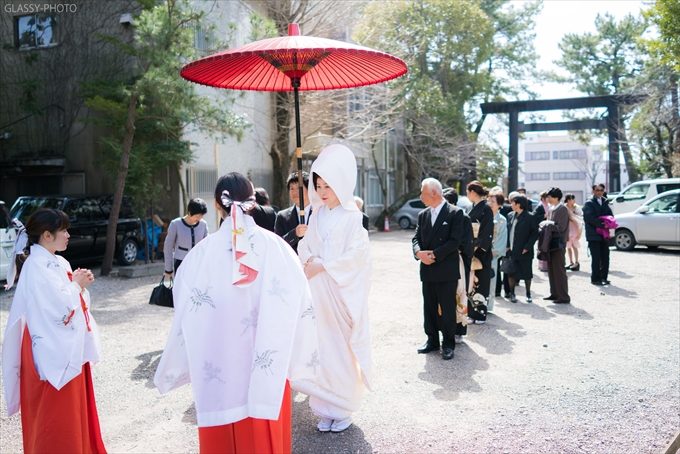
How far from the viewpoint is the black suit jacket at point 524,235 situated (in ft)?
29.0

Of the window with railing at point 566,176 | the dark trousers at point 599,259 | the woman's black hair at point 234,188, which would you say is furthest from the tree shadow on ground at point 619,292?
the window with railing at point 566,176

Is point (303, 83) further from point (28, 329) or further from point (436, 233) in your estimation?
point (28, 329)

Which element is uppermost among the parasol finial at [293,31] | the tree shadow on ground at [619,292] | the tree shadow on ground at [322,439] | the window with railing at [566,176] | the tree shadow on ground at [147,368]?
the parasol finial at [293,31]

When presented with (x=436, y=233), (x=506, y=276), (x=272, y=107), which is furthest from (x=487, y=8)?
(x=436, y=233)

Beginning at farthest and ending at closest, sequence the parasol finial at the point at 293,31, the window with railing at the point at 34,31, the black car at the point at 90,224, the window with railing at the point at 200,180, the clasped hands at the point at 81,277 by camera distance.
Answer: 1. the window with railing at the point at 34,31
2. the window with railing at the point at 200,180
3. the black car at the point at 90,224
4. the parasol finial at the point at 293,31
5. the clasped hands at the point at 81,277

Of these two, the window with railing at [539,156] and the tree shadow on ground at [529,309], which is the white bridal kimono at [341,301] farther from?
the window with railing at [539,156]

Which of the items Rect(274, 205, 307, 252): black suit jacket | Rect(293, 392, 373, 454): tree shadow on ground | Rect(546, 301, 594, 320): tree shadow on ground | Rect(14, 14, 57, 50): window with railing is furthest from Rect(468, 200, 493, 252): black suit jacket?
Rect(14, 14, 57, 50): window with railing

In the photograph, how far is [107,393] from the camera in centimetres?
509

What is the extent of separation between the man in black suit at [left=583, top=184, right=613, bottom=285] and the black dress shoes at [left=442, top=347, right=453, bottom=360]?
5.58 meters

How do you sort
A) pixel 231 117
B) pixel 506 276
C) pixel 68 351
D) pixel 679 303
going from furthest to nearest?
pixel 231 117 → pixel 506 276 → pixel 679 303 → pixel 68 351

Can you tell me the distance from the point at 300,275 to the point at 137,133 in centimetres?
1310

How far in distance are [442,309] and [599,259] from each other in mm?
5900

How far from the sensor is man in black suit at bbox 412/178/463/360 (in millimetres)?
5863

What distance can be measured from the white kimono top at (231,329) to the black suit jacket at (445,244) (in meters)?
3.19
